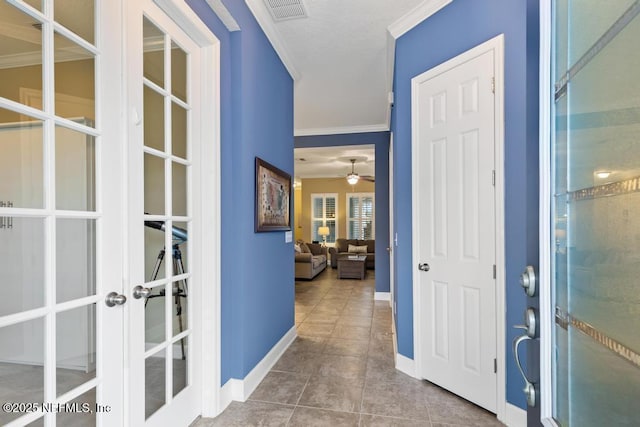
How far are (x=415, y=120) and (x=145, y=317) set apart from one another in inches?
89.4

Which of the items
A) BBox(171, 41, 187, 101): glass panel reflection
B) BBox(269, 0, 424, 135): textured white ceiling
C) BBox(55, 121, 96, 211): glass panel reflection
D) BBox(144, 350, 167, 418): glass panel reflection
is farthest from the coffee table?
BBox(55, 121, 96, 211): glass panel reflection

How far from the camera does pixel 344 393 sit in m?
2.34

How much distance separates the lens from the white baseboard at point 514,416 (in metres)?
1.86

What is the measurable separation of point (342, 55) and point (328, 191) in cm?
774

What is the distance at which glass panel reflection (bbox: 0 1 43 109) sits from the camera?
0.97 m

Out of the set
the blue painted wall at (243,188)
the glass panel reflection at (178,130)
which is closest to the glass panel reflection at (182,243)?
the blue painted wall at (243,188)

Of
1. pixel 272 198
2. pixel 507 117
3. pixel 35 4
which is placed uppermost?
pixel 35 4

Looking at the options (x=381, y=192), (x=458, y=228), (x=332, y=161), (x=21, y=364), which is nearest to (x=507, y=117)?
(x=458, y=228)

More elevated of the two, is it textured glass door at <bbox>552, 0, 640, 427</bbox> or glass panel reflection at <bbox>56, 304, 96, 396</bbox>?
textured glass door at <bbox>552, 0, 640, 427</bbox>

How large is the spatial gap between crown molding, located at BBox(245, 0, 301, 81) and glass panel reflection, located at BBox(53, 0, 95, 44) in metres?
1.30

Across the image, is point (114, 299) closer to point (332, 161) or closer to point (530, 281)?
point (530, 281)

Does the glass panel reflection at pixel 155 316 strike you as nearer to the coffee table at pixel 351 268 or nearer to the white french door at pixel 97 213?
the white french door at pixel 97 213

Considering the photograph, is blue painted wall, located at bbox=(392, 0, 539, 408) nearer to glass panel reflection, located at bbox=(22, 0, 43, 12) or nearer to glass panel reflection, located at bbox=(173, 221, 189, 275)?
glass panel reflection, located at bbox=(22, 0, 43, 12)

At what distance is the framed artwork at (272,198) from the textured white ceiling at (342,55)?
1.19 m
